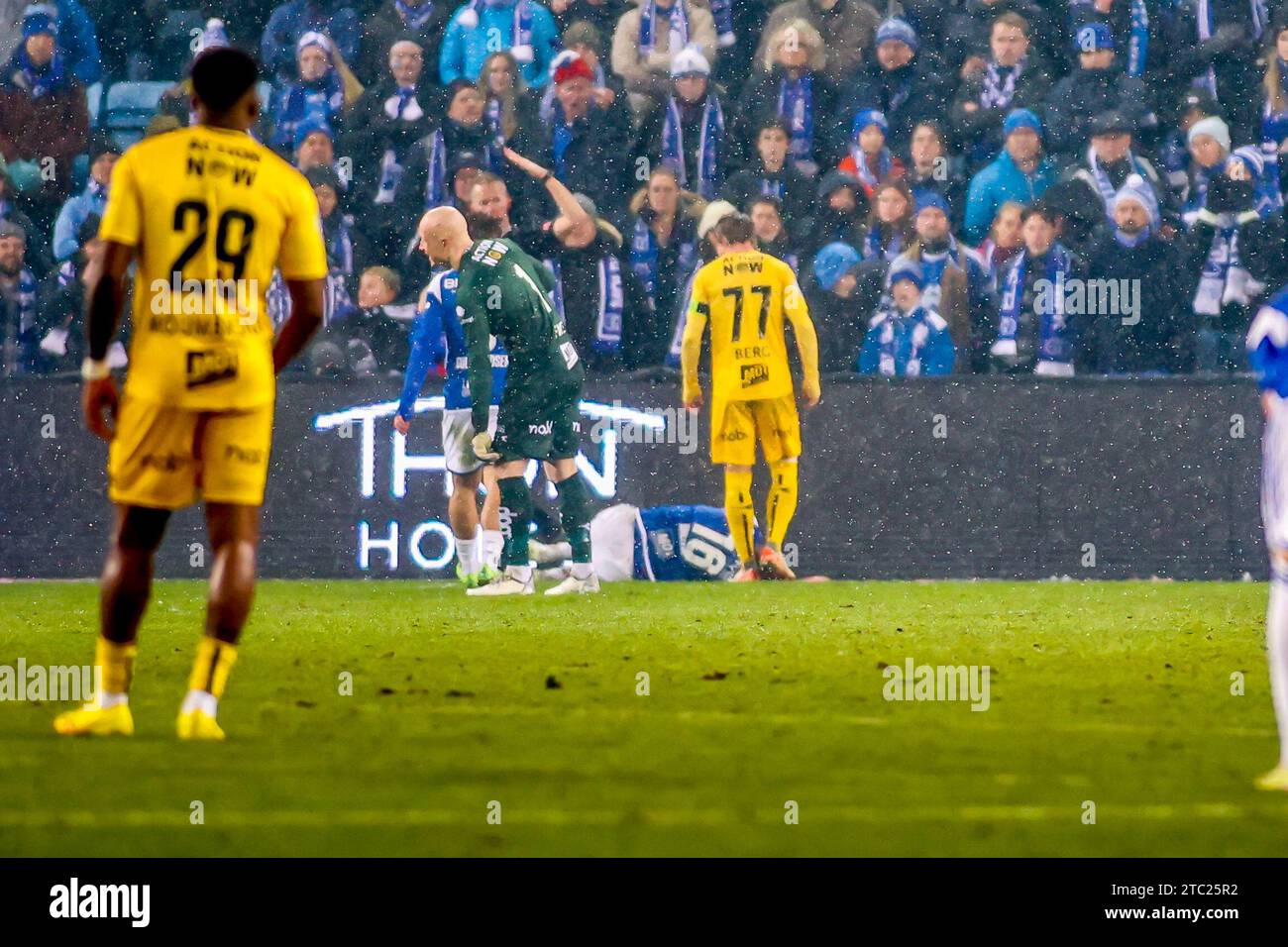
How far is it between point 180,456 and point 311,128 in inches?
424

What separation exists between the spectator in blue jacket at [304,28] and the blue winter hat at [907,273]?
4.67 meters

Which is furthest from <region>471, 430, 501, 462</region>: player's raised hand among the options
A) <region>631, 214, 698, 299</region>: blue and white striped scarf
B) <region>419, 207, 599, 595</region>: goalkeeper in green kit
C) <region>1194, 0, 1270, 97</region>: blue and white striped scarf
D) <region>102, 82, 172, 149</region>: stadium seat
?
<region>1194, 0, 1270, 97</region>: blue and white striped scarf

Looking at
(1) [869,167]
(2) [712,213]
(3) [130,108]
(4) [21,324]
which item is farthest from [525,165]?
(4) [21,324]

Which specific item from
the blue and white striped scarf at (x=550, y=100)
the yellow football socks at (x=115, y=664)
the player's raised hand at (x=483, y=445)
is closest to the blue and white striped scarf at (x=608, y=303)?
the blue and white striped scarf at (x=550, y=100)

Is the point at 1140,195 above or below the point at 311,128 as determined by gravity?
below

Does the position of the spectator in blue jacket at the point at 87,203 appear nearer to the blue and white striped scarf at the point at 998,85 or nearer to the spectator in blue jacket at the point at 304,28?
the spectator in blue jacket at the point at 304,28

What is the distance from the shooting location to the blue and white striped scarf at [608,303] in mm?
16516

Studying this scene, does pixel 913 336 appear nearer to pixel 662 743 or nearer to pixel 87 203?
pixel 87 203

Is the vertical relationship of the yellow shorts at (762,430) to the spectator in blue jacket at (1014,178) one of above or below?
below

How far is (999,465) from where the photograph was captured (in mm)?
16219

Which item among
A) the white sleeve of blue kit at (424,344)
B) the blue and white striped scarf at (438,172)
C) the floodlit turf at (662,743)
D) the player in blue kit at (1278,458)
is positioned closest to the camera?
the floodlit turf at (662,743)

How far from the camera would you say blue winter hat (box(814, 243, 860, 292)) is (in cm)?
1672

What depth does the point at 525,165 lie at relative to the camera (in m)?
16.5
